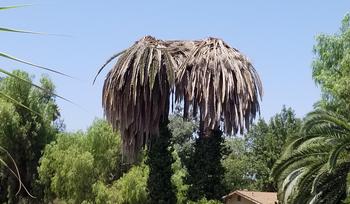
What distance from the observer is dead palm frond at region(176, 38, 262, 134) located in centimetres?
2472

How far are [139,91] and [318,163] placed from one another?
8.12 m

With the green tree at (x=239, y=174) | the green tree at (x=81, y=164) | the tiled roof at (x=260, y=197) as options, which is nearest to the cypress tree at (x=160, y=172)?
the green tree at (x=81, y=164)

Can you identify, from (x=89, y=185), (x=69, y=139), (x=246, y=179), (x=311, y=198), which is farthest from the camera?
(x=246, y=179)

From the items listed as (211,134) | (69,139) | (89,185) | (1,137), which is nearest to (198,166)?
(211,134)

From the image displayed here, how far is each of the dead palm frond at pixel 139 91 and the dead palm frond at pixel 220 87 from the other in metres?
0.69

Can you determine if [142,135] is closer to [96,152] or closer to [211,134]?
Result: [211,134]

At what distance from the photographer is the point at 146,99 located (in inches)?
996

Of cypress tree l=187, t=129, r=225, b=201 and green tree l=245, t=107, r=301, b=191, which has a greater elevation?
green tree l=245, t=107, r=301, b=191

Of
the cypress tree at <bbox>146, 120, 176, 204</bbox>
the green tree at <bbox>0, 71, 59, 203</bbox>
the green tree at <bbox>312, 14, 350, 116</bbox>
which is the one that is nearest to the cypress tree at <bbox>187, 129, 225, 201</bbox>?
the cypress tree at <bbox>146, 120, 176, 204</bbox>

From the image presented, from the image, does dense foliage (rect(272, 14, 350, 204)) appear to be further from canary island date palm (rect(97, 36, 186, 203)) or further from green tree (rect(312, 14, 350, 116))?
green tree (rect(312, 14, 350, 116))

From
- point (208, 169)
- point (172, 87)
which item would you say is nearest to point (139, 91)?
point (172, 87)

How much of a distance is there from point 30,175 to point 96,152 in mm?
5981

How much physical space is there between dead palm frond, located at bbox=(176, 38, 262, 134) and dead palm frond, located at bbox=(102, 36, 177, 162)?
2.27 feet

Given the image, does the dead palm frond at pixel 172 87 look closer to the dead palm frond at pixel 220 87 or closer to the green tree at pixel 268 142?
the dead palm frond at pixel 220 87
